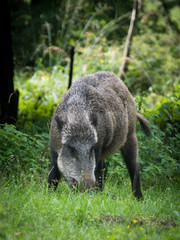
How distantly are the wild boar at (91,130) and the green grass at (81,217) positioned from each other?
1.31ft

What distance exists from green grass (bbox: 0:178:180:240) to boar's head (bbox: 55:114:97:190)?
274 mm

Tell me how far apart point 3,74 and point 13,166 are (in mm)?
2218

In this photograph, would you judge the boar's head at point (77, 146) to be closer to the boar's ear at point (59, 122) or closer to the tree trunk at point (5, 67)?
the boar's ear at point (59, 122)

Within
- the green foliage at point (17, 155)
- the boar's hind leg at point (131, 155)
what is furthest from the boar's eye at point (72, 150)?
the boar's hind leg at point (131, 155)

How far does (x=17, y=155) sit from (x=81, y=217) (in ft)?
7.27

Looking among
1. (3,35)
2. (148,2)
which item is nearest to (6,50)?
(3,35)

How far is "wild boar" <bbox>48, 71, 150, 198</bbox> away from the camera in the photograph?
4750 millimetres

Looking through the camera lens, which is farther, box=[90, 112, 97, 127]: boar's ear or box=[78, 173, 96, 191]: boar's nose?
box=[90, 112, 97, 127]: boar's ear

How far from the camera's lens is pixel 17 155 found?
5668mm

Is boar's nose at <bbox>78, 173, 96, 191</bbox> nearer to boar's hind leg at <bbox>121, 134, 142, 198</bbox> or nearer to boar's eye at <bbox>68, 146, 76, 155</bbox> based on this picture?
boar's eye at <bbox>68, 146, 76, 155</bbox>

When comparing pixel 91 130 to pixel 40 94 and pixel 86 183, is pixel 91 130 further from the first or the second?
pixel 40 94

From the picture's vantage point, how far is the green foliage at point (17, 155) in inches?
213

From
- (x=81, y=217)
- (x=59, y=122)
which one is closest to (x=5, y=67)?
(x=59, y=122)

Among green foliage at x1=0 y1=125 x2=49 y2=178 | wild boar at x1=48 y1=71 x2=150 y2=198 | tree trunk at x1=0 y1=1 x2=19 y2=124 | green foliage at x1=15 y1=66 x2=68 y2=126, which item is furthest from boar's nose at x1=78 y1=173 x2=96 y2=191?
green foliage at x1=15 y1=66 x2=68 y2=126
